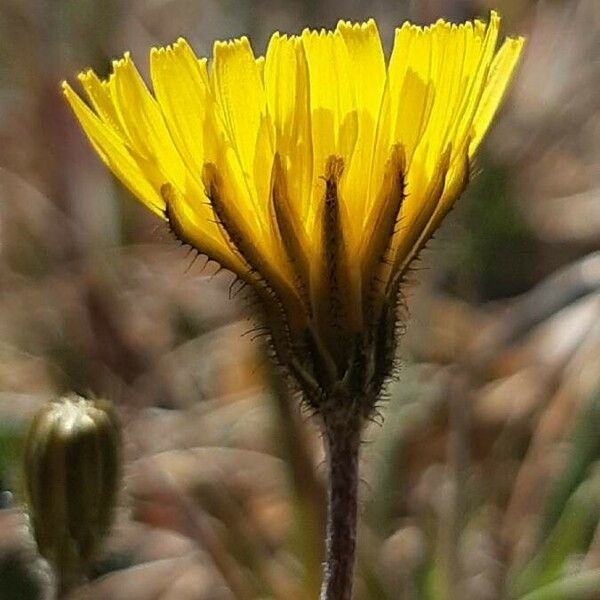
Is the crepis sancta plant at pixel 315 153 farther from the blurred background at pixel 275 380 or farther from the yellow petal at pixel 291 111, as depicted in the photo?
the blurred background at pixel 275 380

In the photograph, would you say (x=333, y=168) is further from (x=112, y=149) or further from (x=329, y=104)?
(x=112, y=149)

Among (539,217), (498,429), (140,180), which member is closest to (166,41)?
(539,217)

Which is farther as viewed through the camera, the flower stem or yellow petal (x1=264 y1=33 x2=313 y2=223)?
the flower stem

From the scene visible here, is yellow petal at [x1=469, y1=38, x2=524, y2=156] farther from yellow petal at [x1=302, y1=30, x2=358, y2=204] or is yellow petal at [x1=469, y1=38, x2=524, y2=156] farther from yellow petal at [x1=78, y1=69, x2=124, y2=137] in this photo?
yellow petal at [x1=78, y1=69, x2=124, y2=137]

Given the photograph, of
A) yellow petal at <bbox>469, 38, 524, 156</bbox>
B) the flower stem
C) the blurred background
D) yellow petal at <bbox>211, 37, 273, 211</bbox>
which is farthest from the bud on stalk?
yellow petal at <bbox>469, 38, 524, 156</bbox>

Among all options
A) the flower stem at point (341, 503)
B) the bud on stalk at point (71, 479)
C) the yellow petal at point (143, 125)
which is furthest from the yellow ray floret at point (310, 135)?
the bud on stalk at point (71, 479)

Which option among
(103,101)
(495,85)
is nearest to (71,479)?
(103,101)

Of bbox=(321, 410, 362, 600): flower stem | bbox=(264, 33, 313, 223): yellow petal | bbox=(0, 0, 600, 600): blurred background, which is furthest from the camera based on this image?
bbox=(0, 0, 600, 600): blurred background
